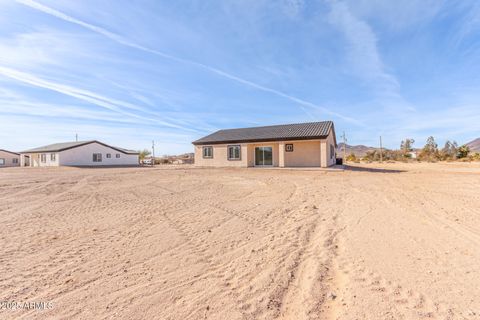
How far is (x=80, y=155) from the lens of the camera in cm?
3625

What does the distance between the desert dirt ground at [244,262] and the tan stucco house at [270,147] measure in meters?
14.1

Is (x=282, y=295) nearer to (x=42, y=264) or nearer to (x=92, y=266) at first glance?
(x=92, y=266)

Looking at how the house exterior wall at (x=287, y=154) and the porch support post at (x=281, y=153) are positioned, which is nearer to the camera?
the house exterior wall at (x=287, y=154)

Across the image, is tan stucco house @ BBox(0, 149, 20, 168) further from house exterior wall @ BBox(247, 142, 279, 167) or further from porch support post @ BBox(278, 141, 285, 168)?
porch support post @ BBox(278, 141, 285, 168)

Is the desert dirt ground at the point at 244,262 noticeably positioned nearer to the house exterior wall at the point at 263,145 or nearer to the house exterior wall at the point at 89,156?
the house exterior wall at the point at 263,145

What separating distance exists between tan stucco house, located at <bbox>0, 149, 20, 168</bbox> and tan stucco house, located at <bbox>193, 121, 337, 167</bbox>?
4500 cm

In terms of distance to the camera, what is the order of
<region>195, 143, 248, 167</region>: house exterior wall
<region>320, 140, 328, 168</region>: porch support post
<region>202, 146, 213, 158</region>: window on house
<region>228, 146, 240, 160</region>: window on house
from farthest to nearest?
<region>202, 146, 213, 158</region>: window on house, <region>228, 146, 240, 160</region>: window on house, <region>195, 143, 248, 167</region>: house exterior wall, <region>320, 140, 328, 168</region>: porch support post

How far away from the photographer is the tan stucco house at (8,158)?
4656 cm

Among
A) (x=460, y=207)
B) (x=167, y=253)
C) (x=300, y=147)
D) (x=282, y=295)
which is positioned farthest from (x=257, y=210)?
(x=300, y=147)


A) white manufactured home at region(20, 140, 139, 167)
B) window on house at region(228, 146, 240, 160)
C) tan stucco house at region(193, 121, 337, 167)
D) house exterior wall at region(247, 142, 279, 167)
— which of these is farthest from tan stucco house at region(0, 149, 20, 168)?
house exterior wall at region(247, 142, 279, 167)

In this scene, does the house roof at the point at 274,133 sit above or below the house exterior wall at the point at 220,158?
above

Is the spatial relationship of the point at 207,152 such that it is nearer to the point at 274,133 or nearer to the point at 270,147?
the point at 270,147

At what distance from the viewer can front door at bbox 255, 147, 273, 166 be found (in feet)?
74.3

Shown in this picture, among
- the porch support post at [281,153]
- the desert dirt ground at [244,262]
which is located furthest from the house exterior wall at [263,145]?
the desert dirt ground at [244,262]
